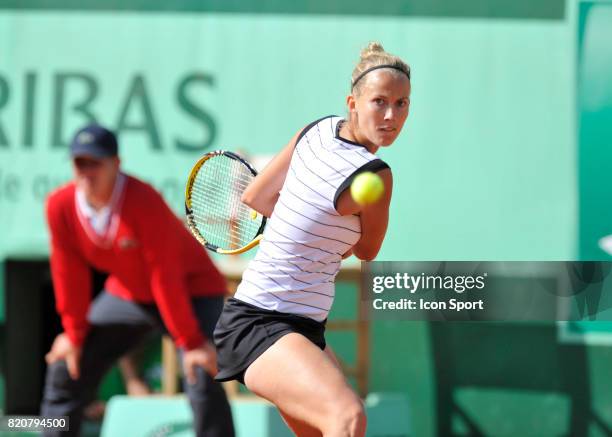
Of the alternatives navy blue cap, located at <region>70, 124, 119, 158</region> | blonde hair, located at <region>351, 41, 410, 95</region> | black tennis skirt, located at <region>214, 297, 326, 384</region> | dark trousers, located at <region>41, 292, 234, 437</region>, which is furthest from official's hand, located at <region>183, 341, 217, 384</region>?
blonde hair, located at <region>351, 41, 410, 95</region>

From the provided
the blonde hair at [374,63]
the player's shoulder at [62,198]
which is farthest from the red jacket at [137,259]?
the blonde hair at [374,63]

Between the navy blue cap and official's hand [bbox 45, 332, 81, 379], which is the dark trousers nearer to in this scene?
official's hand [bbox 45, 332, 81, 379]

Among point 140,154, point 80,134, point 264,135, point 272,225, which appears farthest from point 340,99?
point 272,225

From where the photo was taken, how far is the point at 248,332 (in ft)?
9.41

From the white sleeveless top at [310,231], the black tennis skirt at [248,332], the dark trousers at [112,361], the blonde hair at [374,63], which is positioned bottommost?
the dark trousers at [112,361]

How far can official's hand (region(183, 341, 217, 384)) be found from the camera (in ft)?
14.0

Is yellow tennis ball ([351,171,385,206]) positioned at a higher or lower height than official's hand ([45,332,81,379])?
higher

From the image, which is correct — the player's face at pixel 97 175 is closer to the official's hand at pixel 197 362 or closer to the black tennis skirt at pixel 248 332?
the official's hand at pixel 197 362

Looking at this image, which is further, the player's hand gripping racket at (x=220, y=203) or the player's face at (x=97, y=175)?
the player's face at (x=97, y=175)

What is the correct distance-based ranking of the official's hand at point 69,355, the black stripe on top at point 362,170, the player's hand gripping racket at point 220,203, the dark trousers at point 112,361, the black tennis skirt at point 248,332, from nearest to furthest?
the black stripe on top at point 362,170 → the black tennis skirt at point 248,332 → the player's hand gripping racket at point 220,203 → the dark trousers at point 112,361 → the official's hand at point 69,355

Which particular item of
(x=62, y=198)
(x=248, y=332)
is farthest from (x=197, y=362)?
(x=248, y=332)

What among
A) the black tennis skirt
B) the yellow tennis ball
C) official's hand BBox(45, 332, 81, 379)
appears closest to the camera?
the yellow tennis ball

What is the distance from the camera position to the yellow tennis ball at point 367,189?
8.54 ft

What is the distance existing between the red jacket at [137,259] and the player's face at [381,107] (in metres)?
1.65
